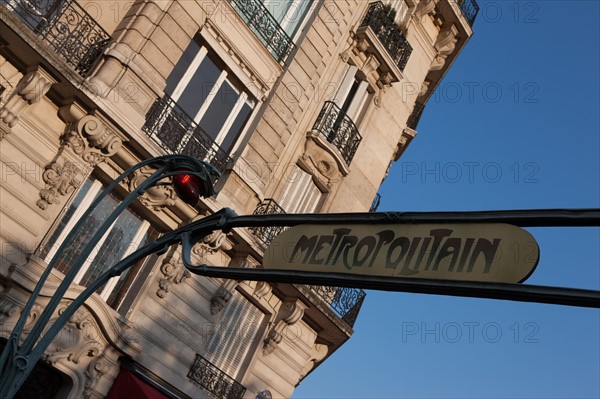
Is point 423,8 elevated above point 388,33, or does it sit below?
above

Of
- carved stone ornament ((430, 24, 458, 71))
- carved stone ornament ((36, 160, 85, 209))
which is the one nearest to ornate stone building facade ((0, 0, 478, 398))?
carved stone ornament ((36, 160, 85, 209))

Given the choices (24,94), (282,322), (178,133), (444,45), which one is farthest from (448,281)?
(444,45)

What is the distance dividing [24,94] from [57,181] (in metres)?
1.53

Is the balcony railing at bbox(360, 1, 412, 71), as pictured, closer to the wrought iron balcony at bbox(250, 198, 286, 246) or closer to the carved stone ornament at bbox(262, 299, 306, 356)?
the wrought iron balcony at bbox(250, 198, 286, 246)

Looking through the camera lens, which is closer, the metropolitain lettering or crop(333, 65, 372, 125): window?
the metropolitain lettering

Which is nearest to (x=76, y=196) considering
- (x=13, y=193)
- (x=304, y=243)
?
(x=13, y=193)

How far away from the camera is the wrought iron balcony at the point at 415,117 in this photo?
2587cm

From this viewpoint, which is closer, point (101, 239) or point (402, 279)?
point (402, 279)

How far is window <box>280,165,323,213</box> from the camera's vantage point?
708 inches

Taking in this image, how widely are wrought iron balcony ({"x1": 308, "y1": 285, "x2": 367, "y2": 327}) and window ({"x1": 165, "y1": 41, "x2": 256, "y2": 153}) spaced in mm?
4458

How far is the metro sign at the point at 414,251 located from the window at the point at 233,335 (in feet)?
37.8

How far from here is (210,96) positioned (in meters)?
15.8

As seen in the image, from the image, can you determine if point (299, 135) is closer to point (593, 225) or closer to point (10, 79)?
point (10, 79)

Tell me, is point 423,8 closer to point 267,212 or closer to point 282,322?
point 267,212
